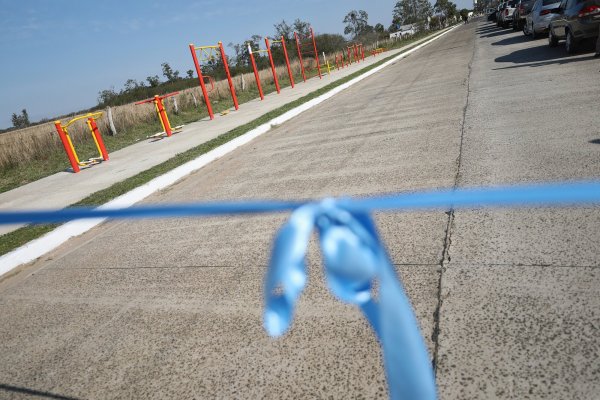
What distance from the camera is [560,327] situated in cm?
203

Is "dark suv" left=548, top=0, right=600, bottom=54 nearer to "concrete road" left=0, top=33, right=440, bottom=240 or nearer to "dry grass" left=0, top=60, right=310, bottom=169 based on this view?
"concrete road" left=0, top=33, right=440, bottom=240

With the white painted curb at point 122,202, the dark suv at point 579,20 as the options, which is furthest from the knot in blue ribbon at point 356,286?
the dark suv at point 579,20

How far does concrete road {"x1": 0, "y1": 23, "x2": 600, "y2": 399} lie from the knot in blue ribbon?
1.21 metres

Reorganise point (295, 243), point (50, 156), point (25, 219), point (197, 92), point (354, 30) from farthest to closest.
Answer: point (354, 30), point (197, 92), point (50, 156), point (25, 219), point (295, 243)

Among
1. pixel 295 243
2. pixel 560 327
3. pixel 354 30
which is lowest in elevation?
pixel 560 327

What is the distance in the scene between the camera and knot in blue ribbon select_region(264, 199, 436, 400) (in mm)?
778

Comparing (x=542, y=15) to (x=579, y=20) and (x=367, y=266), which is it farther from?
(x=367, y=266)

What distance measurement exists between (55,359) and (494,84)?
999 centimetres

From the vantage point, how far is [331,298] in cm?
268

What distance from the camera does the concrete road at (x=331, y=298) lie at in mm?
1984

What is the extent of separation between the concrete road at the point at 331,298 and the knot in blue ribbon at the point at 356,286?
3.98ft

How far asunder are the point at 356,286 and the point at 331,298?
6.31ft

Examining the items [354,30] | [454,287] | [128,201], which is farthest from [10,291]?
[354,30]

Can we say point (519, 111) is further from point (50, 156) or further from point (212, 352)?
point (50, 156)
